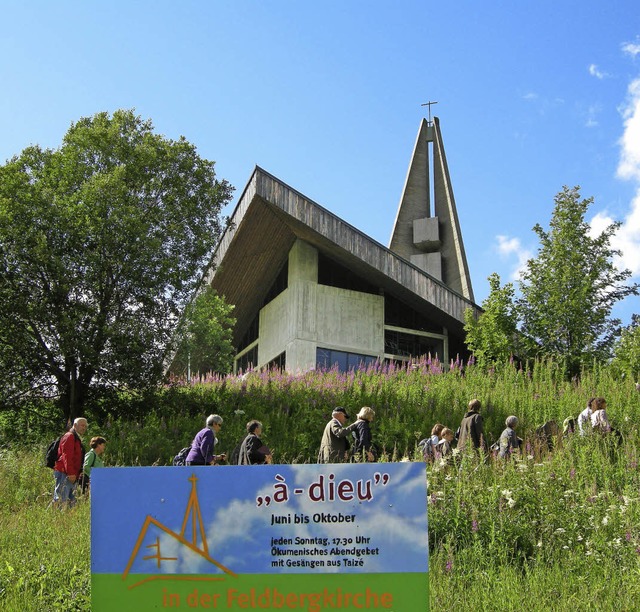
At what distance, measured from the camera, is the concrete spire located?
39.9 metres

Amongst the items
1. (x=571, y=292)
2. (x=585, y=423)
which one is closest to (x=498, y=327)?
(x=571, y=292)

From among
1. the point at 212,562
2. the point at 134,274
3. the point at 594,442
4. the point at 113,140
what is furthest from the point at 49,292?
the point at 212,562

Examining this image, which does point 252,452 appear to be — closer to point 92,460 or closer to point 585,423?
point 92,460

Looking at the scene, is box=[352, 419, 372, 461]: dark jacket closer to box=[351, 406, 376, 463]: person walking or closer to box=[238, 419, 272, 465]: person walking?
box=[351, 406, 376, 463]: person walking

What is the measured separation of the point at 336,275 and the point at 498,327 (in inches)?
336

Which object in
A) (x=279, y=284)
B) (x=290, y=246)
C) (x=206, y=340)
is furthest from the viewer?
(x=279, y=284)

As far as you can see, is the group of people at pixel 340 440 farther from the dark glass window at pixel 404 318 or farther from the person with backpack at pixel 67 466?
the dark glass window at pixel 404 318

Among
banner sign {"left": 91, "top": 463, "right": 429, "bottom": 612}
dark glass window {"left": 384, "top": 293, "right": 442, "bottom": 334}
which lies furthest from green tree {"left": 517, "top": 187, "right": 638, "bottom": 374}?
banner sign {"left": 91, "top": 463, "right": 429, "bottom": 612}

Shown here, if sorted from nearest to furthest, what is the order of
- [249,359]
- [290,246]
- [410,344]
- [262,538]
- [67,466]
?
[262,538] < [67,466] < [290,246] < [410,344] < [249,359]

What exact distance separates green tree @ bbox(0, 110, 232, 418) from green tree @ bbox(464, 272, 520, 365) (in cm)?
832

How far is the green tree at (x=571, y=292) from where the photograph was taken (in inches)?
853

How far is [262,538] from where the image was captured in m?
3.74

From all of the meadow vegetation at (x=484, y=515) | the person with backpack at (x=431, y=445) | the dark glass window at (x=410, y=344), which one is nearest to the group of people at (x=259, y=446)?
the person with backpack at (x=431, y=445)

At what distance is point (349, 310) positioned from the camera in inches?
1164
